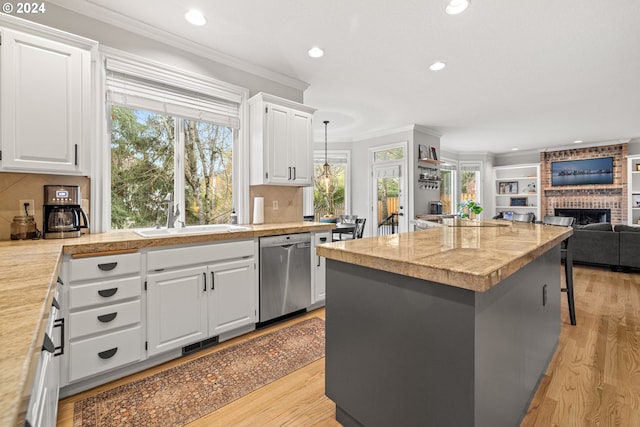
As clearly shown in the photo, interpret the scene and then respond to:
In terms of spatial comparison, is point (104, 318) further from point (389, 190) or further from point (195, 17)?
point (389, 190)

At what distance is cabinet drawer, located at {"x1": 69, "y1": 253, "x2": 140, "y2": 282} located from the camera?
183cm

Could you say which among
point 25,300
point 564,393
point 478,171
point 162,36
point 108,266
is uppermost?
point 162,36

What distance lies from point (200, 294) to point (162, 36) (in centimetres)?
227

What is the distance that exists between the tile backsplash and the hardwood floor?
1239mm

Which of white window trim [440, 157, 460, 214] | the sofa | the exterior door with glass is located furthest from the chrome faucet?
white window trim [440, 157, 460, 214]

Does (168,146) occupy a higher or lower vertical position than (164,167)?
higher

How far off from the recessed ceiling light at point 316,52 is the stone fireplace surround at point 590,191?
833 centimetres

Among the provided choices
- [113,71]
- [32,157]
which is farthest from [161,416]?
[113,71]

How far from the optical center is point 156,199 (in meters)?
2.89

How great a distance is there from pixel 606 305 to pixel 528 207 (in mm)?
6452

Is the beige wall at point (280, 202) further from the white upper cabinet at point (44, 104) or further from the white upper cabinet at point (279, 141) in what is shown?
the white upper cabinet at point (44, 104)

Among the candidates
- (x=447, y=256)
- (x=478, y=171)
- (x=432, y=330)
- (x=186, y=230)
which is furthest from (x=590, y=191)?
(x=186, y=230)

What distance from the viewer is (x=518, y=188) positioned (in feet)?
30.4

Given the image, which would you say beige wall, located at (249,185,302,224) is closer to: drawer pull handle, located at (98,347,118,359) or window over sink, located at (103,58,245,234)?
window over sink, located at (103,58,245,234)
